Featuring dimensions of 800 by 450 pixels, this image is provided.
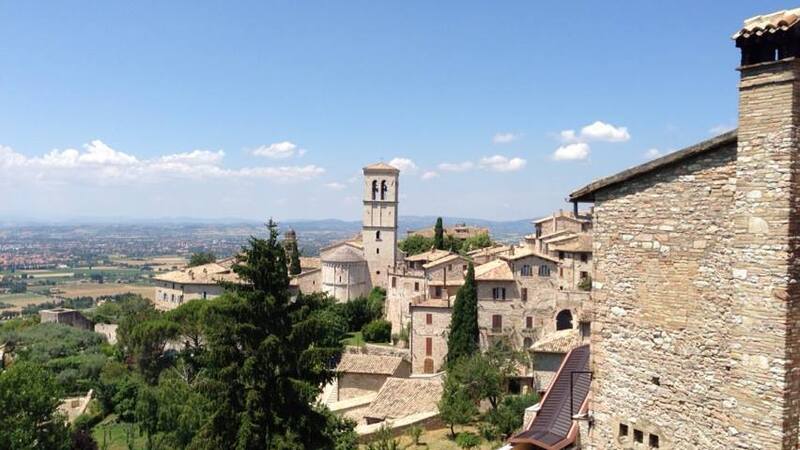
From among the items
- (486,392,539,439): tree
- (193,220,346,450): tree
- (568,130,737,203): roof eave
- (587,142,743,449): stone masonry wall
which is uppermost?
(568,130,737,203): roof eave

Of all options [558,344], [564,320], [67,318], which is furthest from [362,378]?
[67,318]

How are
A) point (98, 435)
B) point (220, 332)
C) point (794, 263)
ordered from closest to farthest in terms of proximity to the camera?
point (794, 263), point (220, 332), point (98, 435)

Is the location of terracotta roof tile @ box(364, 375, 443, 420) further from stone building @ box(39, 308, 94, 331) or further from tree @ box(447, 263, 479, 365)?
stone building @ box(39, 308, 94, 331)

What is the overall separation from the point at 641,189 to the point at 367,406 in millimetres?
27841

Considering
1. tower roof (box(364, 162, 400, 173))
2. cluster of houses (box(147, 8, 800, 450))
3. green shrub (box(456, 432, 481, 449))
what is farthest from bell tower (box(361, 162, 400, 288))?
cluster of houses (box(147, 8, 800, 450))

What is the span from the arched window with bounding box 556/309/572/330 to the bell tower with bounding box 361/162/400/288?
29346mm

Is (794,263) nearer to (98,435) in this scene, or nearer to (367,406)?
(367,406)

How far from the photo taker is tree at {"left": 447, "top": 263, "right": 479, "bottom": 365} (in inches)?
1457

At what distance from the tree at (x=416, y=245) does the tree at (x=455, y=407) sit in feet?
145

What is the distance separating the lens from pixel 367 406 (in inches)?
1316

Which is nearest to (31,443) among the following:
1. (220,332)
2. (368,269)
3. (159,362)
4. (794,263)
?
(220,332)

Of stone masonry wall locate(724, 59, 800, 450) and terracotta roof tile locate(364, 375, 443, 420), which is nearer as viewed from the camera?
stone masonry wall locate(724, 59, 800, 450)

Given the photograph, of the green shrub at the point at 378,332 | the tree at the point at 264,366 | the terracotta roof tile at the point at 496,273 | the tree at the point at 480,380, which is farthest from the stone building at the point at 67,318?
the tree at the point at 264,366

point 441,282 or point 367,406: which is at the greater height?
point 441,282
